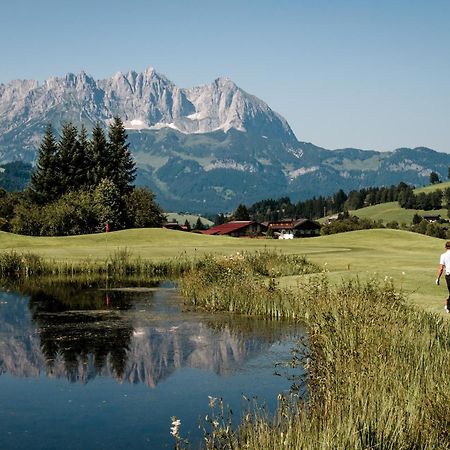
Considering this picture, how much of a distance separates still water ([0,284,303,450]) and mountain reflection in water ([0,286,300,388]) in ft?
0.12

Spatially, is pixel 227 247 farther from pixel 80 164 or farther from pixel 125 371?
pixel 80 164

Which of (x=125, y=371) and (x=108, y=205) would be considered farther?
(x=108, y=205)

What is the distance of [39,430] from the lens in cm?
1527

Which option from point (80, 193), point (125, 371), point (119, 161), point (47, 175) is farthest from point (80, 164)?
point (125, 371)

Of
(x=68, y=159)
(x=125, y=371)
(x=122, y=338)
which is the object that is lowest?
(x=125, y=371)

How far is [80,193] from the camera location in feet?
338

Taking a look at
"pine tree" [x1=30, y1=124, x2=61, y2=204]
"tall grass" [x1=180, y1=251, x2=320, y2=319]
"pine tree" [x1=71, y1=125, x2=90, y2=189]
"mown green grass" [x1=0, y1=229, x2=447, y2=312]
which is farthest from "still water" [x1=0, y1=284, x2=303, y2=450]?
"pine tree" [x1=30, y1=124, x2=61, y2=204]

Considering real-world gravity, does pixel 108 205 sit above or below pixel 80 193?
below

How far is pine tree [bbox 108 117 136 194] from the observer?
11475 centimetres

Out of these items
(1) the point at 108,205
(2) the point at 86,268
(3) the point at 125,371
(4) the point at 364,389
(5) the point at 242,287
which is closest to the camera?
(4) the point at 364,389

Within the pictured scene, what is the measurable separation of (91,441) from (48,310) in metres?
19.1

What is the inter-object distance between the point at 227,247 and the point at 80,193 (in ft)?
137

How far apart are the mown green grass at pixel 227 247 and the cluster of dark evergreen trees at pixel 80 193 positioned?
62.4 feet

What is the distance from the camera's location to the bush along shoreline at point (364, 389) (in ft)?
34.3
